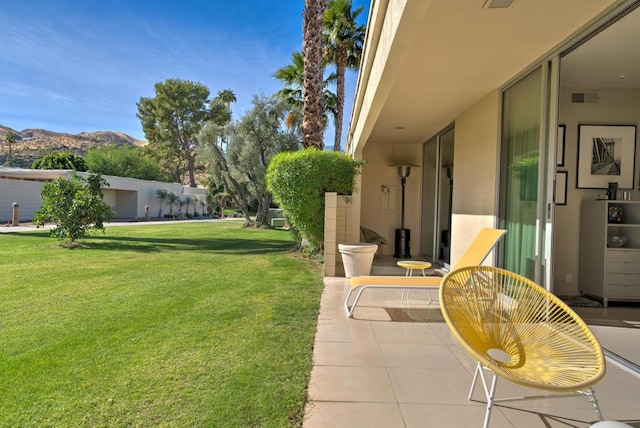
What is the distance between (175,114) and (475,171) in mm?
38540

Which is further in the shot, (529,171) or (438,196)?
(438,196)

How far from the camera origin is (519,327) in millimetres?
2287

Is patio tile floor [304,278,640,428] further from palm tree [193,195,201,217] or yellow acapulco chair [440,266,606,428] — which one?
palm tree [193,195,201,217]

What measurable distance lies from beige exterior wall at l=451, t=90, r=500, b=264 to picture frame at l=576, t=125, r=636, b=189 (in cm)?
119

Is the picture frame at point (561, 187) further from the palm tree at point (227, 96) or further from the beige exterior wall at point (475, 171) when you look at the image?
the palm tree at point (227, 96)

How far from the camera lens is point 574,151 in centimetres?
502

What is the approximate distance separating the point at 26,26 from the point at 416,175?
847 inches

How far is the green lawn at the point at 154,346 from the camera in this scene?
2.15m

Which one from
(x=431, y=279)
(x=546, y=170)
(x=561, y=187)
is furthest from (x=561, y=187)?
(x=431, y=279)

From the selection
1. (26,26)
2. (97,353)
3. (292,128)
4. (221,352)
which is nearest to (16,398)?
(97,353)

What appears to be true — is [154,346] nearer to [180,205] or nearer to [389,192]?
[389,192]

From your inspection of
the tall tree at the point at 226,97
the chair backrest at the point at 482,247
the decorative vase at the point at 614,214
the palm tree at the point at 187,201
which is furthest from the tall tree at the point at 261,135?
the tall tree at the point at 226,97

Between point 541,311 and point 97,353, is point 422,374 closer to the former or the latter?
point 541,311

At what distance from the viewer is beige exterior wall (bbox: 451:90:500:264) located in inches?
194
